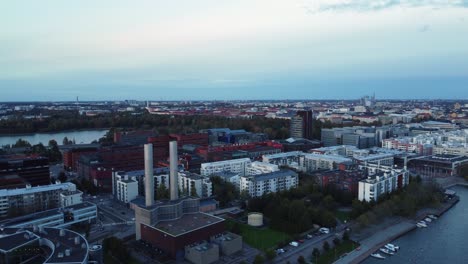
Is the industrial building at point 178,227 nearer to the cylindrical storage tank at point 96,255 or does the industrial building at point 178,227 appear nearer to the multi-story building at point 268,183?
the cylindrical storage tank at point 96,255

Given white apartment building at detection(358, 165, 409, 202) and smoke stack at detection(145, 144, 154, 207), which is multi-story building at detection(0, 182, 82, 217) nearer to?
smoke stack at detection(145, 144, 154, 207)

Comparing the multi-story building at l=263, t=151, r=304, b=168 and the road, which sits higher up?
the multi-story building at l=263, t=151, r=304, b=168

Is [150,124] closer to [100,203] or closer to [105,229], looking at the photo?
[100,203]

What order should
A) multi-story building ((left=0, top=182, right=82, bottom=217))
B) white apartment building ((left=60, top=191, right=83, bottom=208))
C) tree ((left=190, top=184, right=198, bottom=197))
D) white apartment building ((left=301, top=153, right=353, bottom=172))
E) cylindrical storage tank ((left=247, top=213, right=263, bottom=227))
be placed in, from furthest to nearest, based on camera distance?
Result: white apartment building ((left=301, top=153, right=353, bottom=172)) → tree ((left=190, top=184, right=198, bottom=197)) → white apartment building ((left=60, top=191, right=83, bottom=208)) → multi-story building ((left=0, top=182, right=82, bottom=217)) → cylindrical storage tank ((left=247, top=213, right=263, bottom=227))

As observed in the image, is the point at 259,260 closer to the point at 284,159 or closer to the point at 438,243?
the point at 438,243

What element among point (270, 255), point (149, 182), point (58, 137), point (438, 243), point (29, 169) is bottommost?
point (438, 243)

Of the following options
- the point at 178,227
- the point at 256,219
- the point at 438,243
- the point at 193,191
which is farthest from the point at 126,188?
the point at 438,243

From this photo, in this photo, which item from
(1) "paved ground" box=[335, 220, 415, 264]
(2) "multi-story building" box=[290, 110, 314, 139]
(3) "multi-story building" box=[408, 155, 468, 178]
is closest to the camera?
(1) "paved ground" box=[335, 220, 415, 264]

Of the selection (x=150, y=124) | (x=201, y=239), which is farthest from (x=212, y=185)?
(x=150, y=124)

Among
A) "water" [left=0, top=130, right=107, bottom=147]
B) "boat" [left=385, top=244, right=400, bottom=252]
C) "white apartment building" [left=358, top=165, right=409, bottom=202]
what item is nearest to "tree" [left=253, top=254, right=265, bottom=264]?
"boat" [left=385, top=244, right=400, bottom=252]
